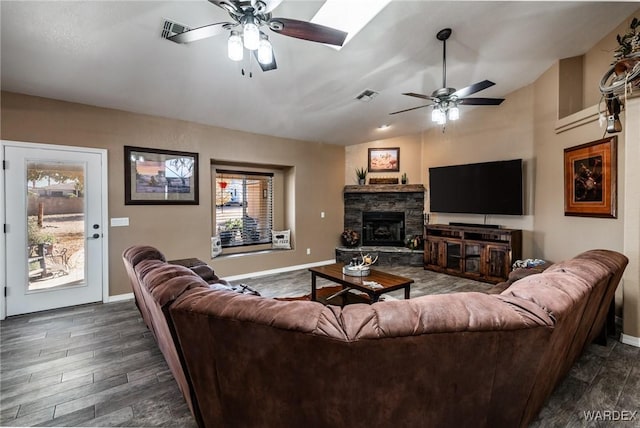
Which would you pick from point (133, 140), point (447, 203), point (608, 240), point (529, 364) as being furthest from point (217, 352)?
point (447, 203)

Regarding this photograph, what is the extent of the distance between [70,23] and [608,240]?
572cm

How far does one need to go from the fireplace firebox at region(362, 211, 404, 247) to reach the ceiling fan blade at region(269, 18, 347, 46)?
485 cm

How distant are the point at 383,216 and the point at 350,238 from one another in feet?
3.09

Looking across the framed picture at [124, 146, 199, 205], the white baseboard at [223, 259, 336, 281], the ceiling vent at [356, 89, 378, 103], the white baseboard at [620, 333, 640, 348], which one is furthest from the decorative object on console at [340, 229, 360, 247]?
the white baseboard at [620, 333, 640, 348]

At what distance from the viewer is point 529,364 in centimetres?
126

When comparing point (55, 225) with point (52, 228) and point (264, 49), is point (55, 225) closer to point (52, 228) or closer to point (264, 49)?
point (52, 228)

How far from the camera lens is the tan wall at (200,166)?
11.4 ft

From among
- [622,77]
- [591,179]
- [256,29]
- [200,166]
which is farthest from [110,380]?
[591,179]

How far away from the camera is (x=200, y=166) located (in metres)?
4.59

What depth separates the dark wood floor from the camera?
178cm

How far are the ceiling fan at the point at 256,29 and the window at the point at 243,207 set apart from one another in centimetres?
353

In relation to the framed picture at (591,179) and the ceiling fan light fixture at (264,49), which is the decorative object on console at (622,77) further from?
the ceiling fan light fixture at (264,49)

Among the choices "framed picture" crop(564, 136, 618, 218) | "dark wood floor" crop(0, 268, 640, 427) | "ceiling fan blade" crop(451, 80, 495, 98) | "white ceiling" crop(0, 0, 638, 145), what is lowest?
"dark wood floor" crop(0, 268, 640, 427)

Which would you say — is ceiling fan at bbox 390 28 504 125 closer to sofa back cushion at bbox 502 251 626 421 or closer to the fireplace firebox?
sofa back cushion at bbox 502 251 626 421
